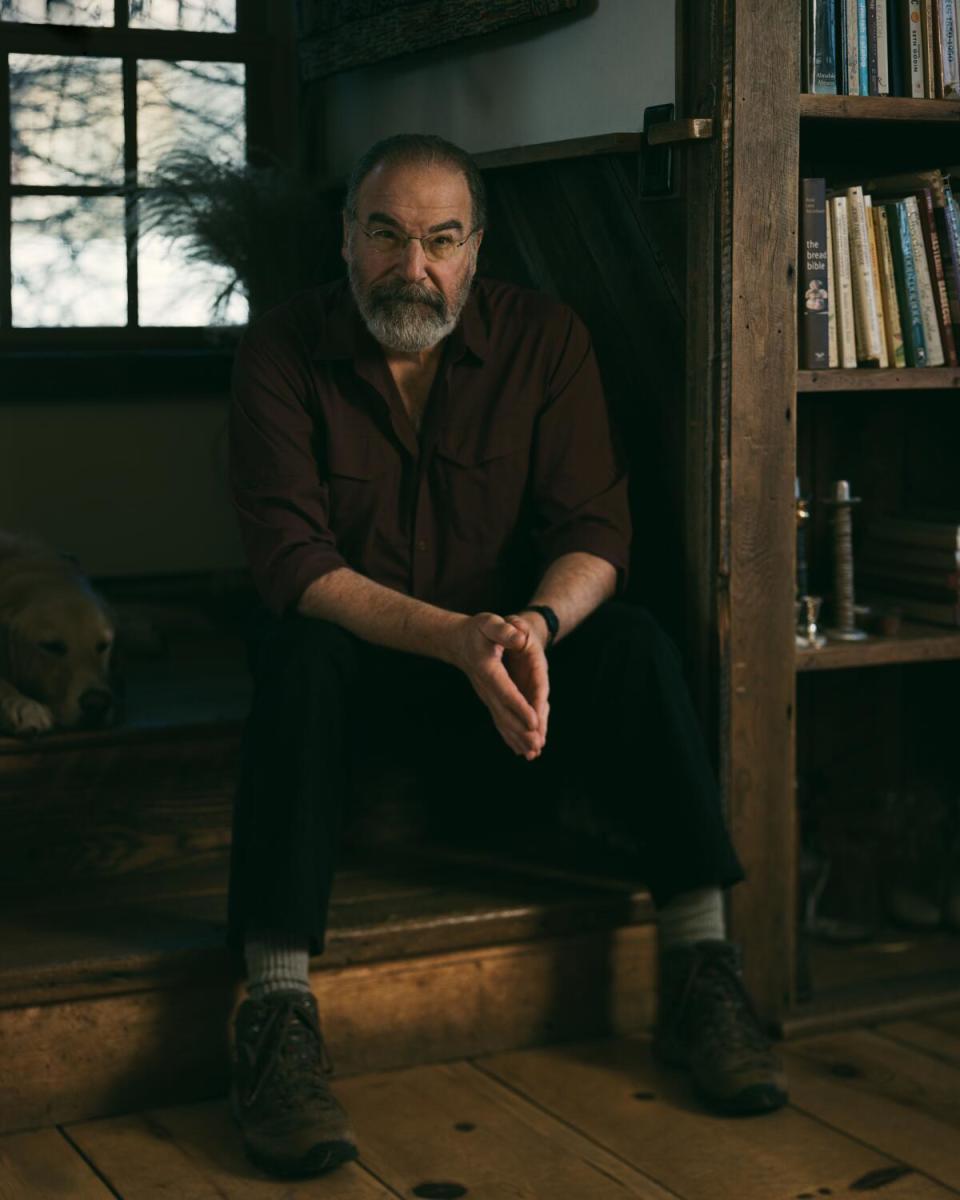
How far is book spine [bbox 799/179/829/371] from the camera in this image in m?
2.48

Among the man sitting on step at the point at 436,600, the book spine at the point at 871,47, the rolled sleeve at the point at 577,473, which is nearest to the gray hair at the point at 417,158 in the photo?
the man sitting on step at the point at 436,600

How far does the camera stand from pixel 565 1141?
213 centimetres

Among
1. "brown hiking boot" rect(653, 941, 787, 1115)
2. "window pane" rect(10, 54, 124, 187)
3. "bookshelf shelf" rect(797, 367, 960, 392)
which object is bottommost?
"brown hiking boot" rect(653, 941, 787, 1115)

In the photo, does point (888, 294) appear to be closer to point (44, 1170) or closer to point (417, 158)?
point (417, 158)

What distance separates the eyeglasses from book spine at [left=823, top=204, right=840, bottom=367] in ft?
1.77

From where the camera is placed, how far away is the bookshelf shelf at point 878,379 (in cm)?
248

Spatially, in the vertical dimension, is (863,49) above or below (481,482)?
above

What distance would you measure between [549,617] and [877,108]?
2.88ft

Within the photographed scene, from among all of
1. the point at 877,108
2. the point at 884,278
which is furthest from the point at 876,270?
the point at 877,108

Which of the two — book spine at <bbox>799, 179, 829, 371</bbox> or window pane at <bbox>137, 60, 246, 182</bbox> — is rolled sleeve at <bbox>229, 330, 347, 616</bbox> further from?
window pane at <bbox>137, 60, 246, 182</bbox>

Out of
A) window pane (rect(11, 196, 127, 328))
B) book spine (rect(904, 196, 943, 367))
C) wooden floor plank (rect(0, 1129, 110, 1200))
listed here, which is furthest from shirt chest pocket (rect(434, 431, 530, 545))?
window pane (rect(11, 196, 127, 328))

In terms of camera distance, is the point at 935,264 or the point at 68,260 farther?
the point at 68,260

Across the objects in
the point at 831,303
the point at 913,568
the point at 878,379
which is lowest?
the point at 913,568

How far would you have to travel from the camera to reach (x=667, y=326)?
2.55 m
